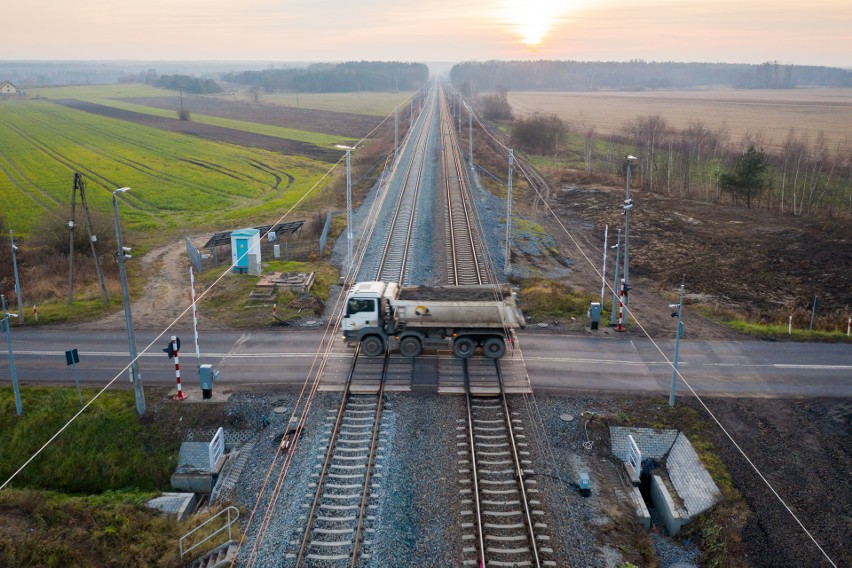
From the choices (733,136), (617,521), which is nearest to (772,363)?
(617,521)

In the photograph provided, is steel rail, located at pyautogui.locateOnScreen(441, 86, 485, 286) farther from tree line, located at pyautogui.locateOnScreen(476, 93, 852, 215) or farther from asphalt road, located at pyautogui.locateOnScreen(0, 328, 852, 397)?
tree line, located at pyautogui.locateOnScreen(476, 93, 852, 215)

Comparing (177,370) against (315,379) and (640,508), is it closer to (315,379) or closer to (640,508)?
(315,379)

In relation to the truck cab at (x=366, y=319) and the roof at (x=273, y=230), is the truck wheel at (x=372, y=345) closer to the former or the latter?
the truck cab at (x=366, y=319)

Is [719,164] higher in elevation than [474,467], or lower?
higher

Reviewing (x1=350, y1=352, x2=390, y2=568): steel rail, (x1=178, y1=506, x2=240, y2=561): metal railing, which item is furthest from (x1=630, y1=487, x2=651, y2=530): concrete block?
(x1=178, y1=506, x2=240, y2=561): metal railing

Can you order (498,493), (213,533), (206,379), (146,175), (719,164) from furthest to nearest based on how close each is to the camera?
(146,175) → (719,164) → (206,379) → (498,493) → (213,533)

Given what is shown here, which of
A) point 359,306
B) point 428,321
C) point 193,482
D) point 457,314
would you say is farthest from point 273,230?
point 193,482
